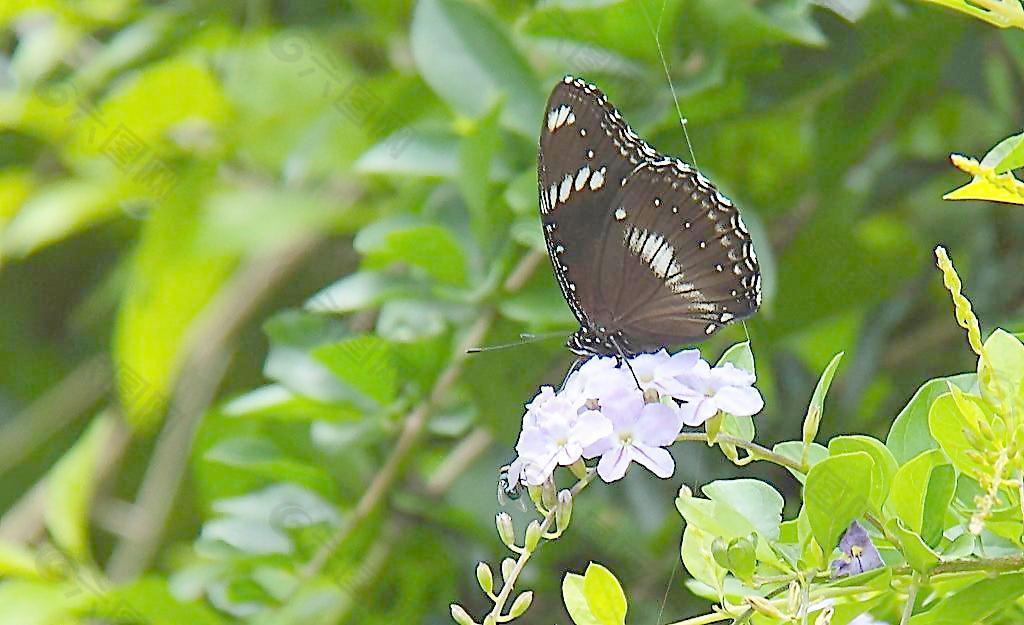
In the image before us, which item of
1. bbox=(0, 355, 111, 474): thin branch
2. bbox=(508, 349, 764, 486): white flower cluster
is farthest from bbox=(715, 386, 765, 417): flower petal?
bbox=(0, 355, 111, 474): thin branch

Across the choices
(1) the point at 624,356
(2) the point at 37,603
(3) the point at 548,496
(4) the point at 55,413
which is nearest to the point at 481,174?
(1) the point at 624,356

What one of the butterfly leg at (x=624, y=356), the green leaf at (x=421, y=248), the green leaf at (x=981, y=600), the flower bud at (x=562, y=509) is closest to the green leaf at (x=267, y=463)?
the green leaf at (x=421, y=248)

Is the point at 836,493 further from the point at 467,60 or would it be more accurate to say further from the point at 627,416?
the point at 467,60

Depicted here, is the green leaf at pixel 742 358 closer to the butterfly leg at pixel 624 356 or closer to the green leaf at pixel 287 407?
the butterfly leg at pixel 624 356

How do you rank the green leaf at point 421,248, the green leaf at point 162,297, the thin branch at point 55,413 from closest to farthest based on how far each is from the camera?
the green leaf at point 421,248 → the green leaf at point 162,297 → the thin branch at point 55,413

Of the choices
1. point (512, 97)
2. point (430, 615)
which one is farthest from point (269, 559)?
point (512, 97)

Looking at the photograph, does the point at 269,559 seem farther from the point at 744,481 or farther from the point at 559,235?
the point at 744,481

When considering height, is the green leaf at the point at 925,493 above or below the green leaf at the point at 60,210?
above
